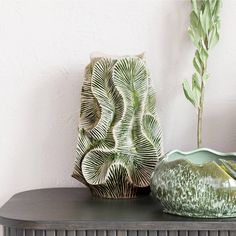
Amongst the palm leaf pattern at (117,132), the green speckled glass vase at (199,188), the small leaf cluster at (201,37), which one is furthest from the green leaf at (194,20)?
the green speckled glass vase at (199,188)

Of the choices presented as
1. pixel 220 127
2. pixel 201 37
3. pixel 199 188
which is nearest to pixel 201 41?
pixel 201 37

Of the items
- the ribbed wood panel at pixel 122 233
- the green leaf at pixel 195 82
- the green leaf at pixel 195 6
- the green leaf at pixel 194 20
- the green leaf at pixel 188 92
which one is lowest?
the ribbed wood panel at pixel 122 233

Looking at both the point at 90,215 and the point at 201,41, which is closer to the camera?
the point at 90,215

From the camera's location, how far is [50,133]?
3.14 ft

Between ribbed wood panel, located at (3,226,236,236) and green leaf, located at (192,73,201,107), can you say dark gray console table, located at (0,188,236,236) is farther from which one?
green leaf, located at (192,73,201,107)

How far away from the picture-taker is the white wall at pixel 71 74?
0.95 m

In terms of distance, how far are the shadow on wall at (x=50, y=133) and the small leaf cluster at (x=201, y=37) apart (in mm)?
198

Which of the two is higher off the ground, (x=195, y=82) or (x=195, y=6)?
(x=195, y=6)

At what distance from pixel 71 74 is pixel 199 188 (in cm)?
36

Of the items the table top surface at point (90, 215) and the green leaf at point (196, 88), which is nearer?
the table top surface at point (90, 215)

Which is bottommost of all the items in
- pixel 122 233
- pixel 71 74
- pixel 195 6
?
pixel 122 233

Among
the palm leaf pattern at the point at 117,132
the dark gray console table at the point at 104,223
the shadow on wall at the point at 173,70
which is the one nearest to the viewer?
the dark gray console table at the point at 104,223

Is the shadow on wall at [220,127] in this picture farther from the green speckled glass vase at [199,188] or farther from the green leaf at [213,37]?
the green speckled glass vase at [199,188]

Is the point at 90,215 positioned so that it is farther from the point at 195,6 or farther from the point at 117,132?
the point at 195,6
